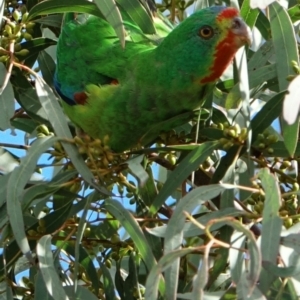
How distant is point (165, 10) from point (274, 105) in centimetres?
68

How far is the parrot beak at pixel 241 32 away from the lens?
2.04 meters

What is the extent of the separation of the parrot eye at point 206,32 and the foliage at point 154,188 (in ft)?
0.35

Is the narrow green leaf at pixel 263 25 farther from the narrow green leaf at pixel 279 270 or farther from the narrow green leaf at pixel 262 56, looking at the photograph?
the narrow green leaf at pixel 279 270

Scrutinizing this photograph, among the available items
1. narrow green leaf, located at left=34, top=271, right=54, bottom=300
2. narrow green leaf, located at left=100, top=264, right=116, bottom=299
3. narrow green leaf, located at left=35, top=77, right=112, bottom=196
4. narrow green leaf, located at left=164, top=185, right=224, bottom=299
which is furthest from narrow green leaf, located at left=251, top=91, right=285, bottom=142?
narrow green leaf, located at left=34, top=271, right=54, bottom=300

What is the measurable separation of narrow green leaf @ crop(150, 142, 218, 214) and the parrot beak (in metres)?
0.30

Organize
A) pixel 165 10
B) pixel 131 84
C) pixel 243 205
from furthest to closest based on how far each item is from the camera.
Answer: pixel 165 10 → pixel 131 84 → pixel 243 205

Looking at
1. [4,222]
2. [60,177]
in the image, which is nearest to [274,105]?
[60,177]

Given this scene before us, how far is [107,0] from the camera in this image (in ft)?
6.52

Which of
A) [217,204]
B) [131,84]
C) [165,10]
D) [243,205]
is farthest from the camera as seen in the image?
[165,10]

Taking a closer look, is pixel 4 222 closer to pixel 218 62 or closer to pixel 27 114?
pixel 27 114

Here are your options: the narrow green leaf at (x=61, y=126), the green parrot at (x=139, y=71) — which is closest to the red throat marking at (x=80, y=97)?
the green parrot at (x=139, y=71)

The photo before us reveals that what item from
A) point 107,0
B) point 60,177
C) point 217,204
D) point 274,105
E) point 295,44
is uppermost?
point 107,0

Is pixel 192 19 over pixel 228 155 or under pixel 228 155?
over

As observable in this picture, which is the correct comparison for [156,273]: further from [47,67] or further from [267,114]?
[47,67]
